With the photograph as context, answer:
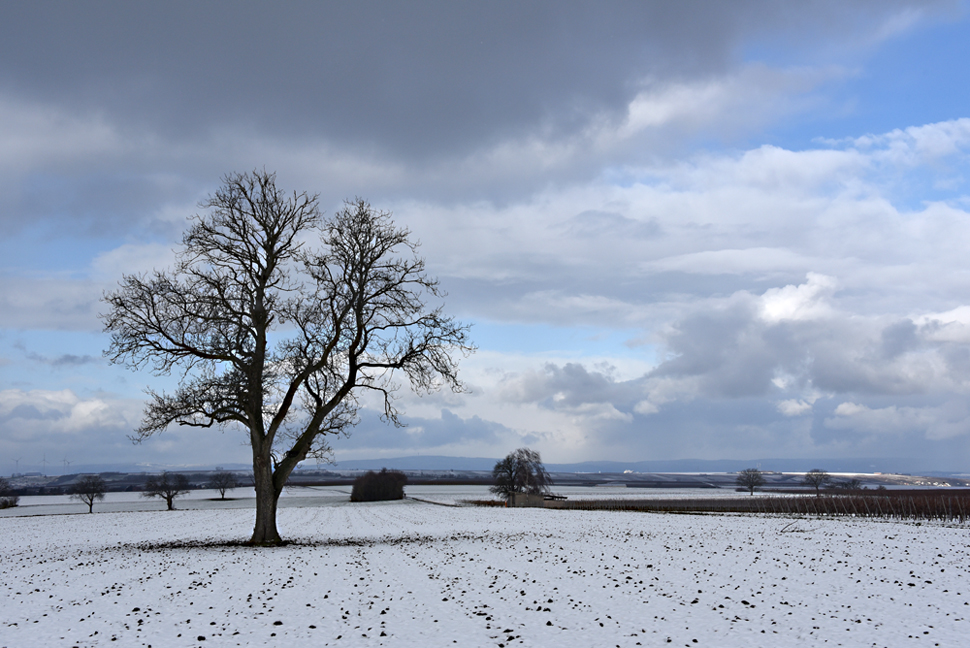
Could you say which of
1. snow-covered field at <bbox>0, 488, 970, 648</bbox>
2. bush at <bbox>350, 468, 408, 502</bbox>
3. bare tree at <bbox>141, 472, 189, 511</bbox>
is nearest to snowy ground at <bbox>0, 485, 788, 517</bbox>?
bare tree at <bbox>141, 472, 189, 511</bbox>

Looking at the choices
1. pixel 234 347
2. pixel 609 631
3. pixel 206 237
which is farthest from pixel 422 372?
pixel 609 631

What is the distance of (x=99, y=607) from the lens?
46.4 ft

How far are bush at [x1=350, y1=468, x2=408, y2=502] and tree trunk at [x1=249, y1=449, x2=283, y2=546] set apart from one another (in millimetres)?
79409

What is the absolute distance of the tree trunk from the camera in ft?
87.4

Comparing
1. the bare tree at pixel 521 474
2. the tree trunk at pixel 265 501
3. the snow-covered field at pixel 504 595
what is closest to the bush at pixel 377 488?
the bare tree at pixel 521 474

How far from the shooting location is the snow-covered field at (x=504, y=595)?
11.6 m

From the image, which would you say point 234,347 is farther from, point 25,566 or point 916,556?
point 916,556

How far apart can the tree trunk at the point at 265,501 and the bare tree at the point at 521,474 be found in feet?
227

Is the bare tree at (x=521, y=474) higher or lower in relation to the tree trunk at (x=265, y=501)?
lower

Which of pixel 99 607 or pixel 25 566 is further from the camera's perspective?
pixel 25 566

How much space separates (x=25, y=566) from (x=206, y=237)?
13.6 meters

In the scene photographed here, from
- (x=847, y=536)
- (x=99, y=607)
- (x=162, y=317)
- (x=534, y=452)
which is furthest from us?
(x=534, y=452)

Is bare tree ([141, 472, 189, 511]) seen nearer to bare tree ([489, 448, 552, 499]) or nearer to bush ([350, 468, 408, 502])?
bush ([350, 468, 408, 502])

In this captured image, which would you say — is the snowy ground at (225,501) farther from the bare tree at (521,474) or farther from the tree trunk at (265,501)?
the tree trunk at (265,501)
